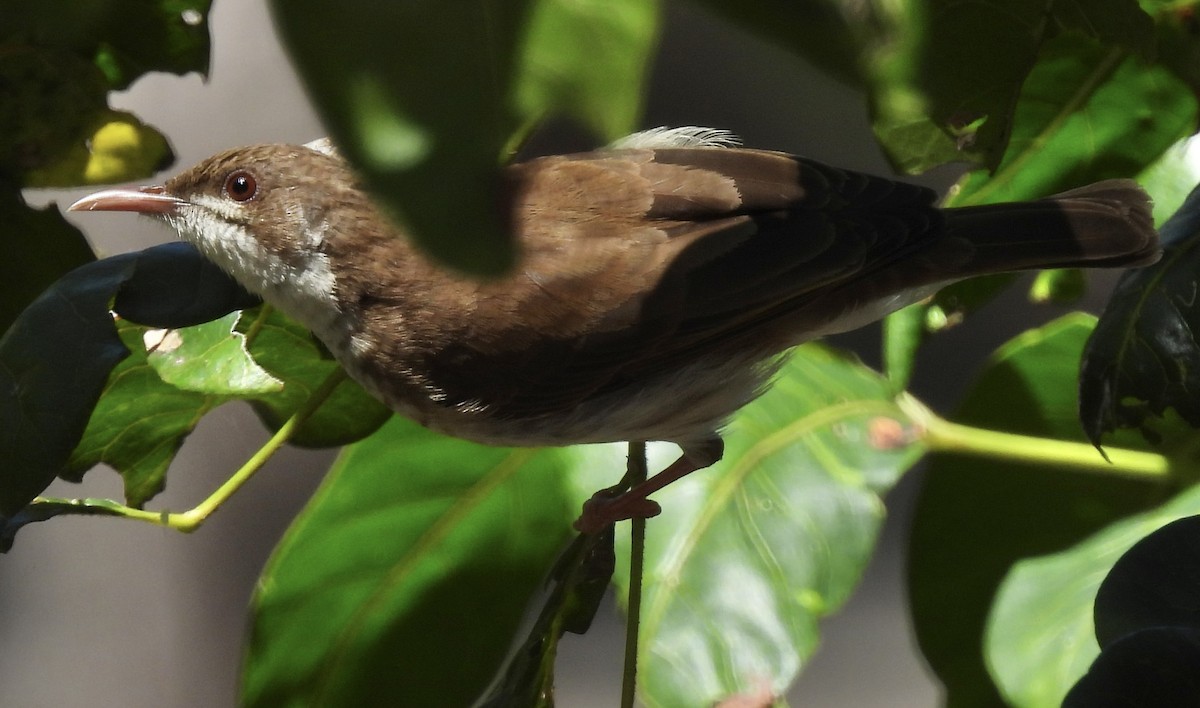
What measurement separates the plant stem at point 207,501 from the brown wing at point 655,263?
8.6 inches

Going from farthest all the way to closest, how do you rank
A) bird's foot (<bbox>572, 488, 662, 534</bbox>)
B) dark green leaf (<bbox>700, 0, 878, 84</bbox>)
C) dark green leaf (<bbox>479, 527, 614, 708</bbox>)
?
bird's foot (<bbox>572, 488, 662, 534</bbox>) → dark green leaf (<bbox>479, 527, 614, 708</bbox>) → dark green leaf (<bbox>700, 0, 878, 84</bbox>)

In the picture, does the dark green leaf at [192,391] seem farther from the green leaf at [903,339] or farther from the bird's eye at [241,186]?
the green leaf at [903,339]

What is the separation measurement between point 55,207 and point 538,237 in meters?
0.62

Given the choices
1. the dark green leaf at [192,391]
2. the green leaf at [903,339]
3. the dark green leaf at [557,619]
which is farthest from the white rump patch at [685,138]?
the dark green leaf at [557,619]

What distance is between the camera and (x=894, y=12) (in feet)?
1.60

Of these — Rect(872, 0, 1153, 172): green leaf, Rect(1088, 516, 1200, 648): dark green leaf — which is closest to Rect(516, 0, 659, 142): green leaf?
Rect(872, 0, 1153, 172): green leaf

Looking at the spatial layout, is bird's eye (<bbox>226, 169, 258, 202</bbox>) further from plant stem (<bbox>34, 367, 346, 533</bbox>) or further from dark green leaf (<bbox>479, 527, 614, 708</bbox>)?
dark green leaf (<bbox>479, 527, 614, 708</bbox>)

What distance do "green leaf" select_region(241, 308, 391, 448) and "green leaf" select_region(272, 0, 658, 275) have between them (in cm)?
120

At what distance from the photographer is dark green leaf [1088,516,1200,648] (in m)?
1.19

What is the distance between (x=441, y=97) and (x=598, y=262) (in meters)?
1.21

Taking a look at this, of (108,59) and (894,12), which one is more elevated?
(894,12)

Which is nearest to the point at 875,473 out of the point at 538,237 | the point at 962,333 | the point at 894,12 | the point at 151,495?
the point at 538,237

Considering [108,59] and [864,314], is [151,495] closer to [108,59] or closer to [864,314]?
[108,59]

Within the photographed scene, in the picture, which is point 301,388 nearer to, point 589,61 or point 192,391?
point 192,391
